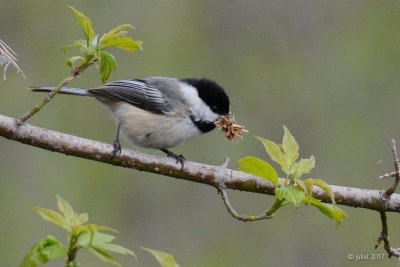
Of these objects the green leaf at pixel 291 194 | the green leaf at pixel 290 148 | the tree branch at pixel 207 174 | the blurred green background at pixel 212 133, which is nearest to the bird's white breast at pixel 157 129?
the tree branch at pixel 207 174

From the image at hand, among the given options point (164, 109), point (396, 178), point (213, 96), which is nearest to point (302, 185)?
point (396, 178)

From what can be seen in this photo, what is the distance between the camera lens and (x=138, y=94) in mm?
4238

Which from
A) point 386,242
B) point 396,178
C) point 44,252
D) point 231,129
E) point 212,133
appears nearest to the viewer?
point 44,252

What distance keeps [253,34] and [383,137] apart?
1.57 metres

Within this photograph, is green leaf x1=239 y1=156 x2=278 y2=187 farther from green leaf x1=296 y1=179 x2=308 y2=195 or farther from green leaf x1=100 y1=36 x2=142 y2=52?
green leaf x1=100 y1=36 x2=142 y2=52

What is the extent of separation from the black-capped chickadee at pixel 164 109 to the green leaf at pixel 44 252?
2.13 metres

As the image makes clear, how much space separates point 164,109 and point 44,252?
2292 millimetres

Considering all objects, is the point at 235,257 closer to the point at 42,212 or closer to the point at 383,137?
the point at 383,137

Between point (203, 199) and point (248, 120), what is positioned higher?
point (248, 120)

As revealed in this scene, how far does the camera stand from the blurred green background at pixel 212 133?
21.4 feet

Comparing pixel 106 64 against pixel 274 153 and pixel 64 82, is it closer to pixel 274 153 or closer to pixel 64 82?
pixel 64 82

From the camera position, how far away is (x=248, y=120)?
6.70 meters

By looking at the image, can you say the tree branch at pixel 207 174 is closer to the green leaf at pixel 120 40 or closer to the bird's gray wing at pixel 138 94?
the green leaf at pixel 120 40

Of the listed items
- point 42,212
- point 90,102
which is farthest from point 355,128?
point 42,212
